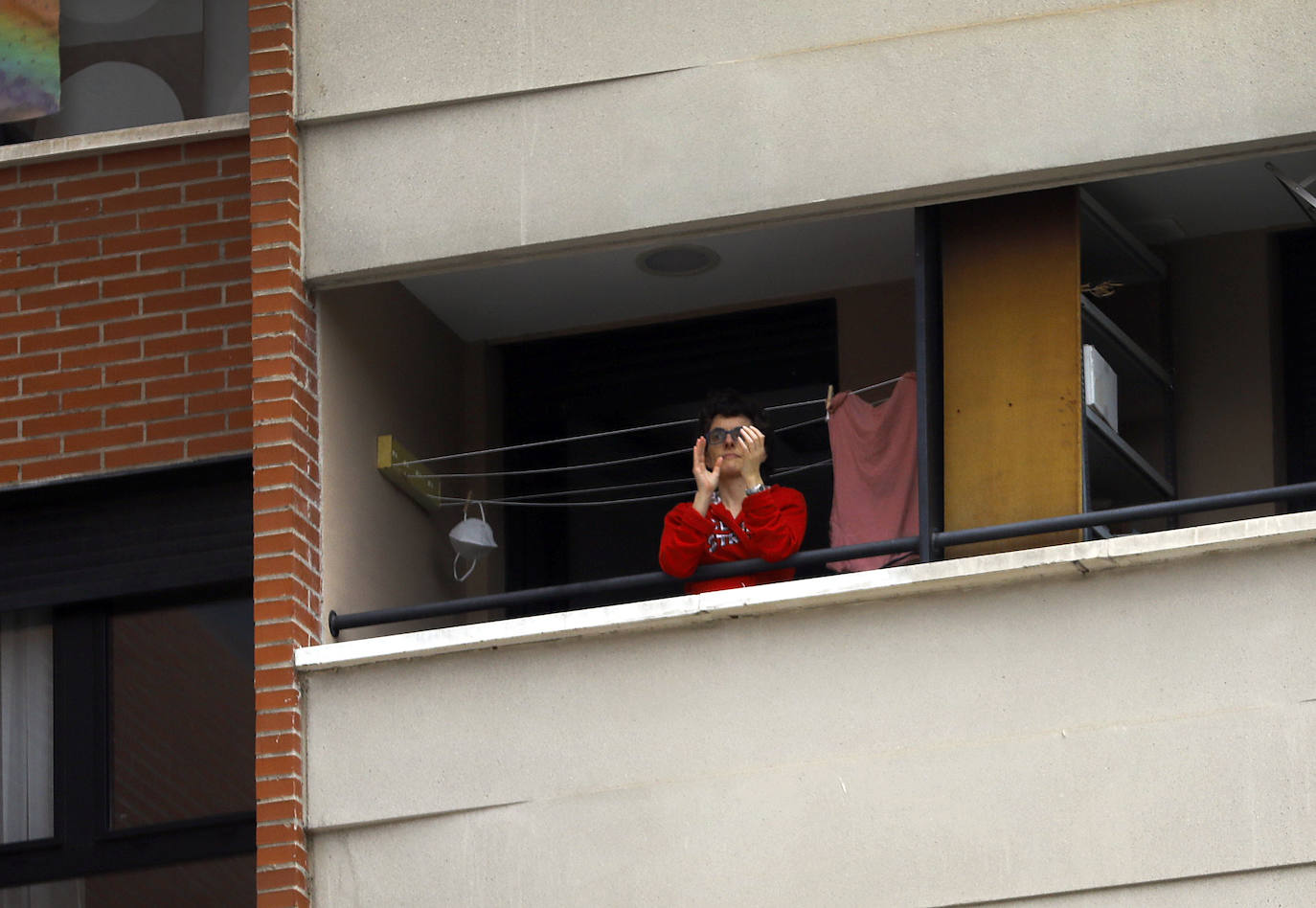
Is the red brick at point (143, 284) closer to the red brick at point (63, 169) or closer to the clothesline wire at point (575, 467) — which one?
the red brick at point (63, 169)

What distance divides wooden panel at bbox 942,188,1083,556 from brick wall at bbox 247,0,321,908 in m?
2.61

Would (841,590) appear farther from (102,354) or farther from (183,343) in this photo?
(102,354)

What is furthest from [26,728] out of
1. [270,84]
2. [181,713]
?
[270,84]

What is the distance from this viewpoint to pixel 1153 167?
962 cm

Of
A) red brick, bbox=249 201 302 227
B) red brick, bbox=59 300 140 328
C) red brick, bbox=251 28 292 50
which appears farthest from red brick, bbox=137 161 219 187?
red brick, bbox=249 201 302 227

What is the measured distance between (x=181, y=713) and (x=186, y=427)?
4.10ft

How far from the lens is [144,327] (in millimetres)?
10992

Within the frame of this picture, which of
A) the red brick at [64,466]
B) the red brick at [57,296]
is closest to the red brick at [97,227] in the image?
the red brick at [57,296]

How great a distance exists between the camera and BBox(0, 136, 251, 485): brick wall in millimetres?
10859

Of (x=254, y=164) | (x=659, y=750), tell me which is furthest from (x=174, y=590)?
(x=659, y=750)

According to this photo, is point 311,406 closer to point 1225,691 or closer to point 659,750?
point 659,750

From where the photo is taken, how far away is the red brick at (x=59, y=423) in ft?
35.9

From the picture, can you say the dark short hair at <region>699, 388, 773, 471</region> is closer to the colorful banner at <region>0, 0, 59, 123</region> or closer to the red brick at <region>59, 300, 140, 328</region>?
the red brick at <region>59, 300, 140, 328</region>

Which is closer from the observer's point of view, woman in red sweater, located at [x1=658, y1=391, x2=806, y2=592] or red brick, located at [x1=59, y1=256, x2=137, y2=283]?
woman in red sweater, located at [x1=658, y1=391, x2=806, y2=592]
